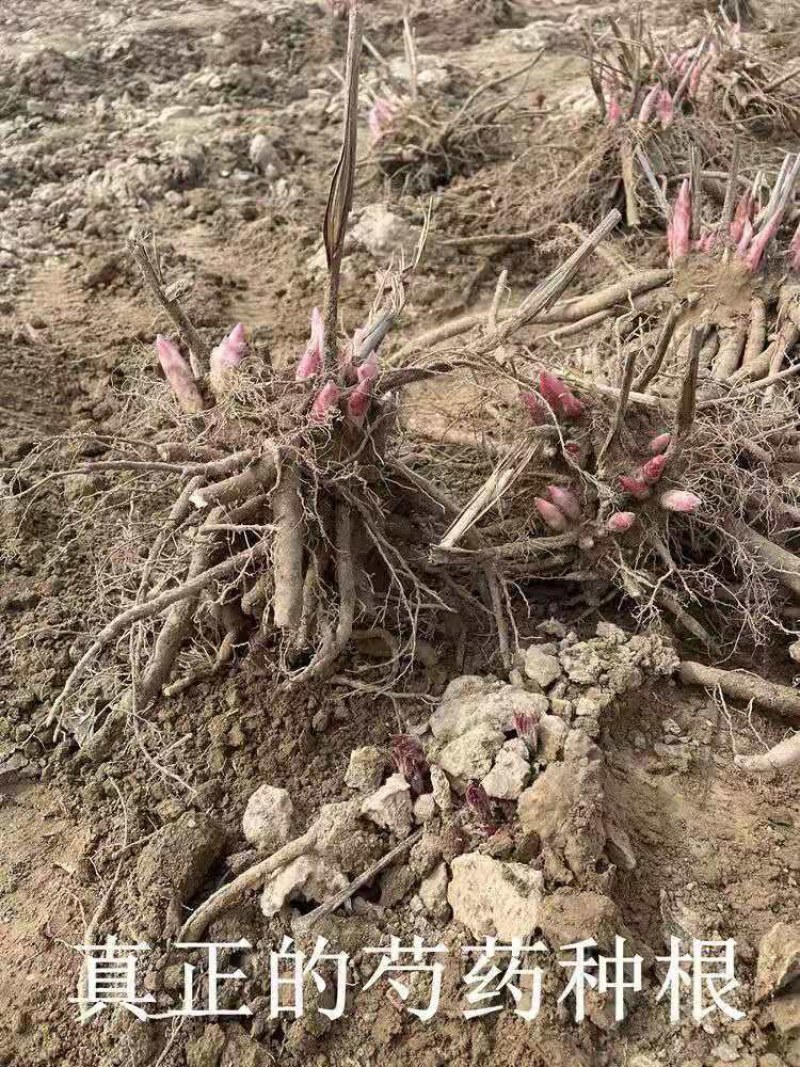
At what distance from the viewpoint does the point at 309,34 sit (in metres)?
4.91

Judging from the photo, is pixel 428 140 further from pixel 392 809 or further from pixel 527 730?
pixel 392 809

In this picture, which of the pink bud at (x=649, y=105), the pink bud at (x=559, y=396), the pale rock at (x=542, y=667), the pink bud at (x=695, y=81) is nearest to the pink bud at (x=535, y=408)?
the pink bud at (x=559, y=396)

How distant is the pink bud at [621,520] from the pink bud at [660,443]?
151 mm

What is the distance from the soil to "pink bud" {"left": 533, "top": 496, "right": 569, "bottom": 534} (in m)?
0.20

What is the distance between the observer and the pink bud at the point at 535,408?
1901mm

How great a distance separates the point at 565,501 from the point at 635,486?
156mm

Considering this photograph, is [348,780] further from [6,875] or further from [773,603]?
[773,603]

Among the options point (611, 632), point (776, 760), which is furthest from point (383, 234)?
point (776, 760)

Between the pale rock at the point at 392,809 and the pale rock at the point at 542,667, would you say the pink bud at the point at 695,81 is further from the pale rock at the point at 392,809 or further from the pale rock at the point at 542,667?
the pale rock at the point at 392,809

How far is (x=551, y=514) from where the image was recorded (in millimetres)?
1922

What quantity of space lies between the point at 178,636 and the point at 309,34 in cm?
438

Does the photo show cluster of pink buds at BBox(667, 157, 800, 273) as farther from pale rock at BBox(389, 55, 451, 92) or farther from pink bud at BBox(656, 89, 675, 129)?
pale rock at BBox(389, 55, 451, 92)

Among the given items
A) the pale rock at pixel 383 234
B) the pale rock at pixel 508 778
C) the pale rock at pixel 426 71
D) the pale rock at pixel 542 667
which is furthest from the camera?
the pale rock at pixel 426 71

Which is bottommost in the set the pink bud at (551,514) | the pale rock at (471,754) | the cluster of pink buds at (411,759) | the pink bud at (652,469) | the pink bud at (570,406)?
the cluster of pink buds at (411,759)
